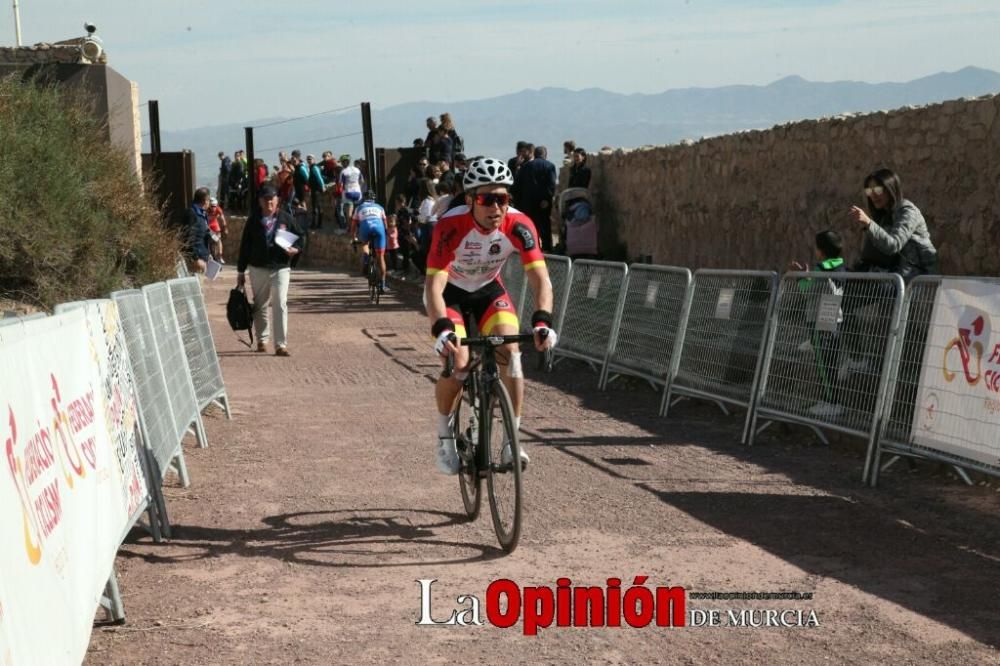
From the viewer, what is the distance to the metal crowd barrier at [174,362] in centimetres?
916

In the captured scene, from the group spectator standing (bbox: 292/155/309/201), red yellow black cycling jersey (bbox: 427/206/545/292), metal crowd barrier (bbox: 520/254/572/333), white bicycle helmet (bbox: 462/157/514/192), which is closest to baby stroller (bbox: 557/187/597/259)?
metal crowd barrier (bbox: 520/254/572/333)

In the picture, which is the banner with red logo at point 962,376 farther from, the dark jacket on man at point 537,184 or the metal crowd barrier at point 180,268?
the dark jacket on man at point 537,184

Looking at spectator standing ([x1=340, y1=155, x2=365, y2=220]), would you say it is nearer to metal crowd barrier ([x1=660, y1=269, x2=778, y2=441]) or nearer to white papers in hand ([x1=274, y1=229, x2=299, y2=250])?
white papers in hand ([x1=274, y1=229, x2=299, y2=250])

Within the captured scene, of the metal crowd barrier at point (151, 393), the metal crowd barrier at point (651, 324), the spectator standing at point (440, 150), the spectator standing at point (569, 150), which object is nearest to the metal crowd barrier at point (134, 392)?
the metal crowd barrier at point (151, 393)

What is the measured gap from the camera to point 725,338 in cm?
1161

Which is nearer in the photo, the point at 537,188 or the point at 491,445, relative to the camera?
the point at 491,445

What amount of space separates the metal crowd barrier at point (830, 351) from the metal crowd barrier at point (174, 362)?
4.16 meters

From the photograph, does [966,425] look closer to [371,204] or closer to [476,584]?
[476,584]

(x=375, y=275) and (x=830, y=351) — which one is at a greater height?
(x=830, y=351)

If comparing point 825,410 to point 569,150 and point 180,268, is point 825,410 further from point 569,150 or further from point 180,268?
point 569,150

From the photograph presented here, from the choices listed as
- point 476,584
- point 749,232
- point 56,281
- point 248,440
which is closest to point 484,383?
point 476,584

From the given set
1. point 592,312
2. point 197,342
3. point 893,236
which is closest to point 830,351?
point 893,236

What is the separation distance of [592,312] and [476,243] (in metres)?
7.10

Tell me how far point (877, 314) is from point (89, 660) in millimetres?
5840
